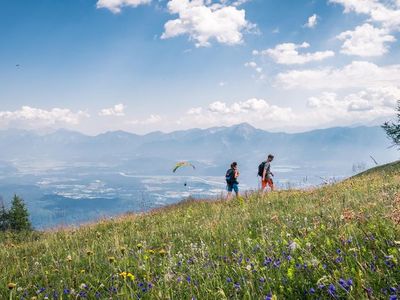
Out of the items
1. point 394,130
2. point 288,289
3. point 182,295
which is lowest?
point 182,295

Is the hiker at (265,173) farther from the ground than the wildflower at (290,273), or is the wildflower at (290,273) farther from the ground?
the hiker at (265,173)

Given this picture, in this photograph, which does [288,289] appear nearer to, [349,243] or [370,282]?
[370,282]

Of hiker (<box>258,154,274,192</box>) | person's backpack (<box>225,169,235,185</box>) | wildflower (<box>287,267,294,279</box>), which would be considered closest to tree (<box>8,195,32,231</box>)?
person's backpack (<box>225,169,235,185</box>)

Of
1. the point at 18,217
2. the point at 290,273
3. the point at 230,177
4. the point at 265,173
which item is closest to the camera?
the point at 290,273

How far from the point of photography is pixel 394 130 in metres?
47.8

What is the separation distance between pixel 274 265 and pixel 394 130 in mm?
50595

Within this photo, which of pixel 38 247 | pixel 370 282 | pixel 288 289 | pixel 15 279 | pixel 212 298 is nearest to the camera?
pixel 370 282

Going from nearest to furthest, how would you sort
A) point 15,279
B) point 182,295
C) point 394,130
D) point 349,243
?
point 182,295
point 349,243
point 15,279
point 394,130

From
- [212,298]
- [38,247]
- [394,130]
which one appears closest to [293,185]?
[38,247]

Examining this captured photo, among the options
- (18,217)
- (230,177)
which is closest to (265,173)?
(230,177)

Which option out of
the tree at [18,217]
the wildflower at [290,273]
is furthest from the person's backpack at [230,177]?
the tree at [18,217]

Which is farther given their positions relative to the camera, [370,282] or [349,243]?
[349,243]

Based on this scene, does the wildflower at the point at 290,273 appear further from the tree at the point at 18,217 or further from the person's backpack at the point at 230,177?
the tree at the point at 18,217

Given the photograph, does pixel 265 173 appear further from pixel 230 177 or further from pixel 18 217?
pixel 18 217
